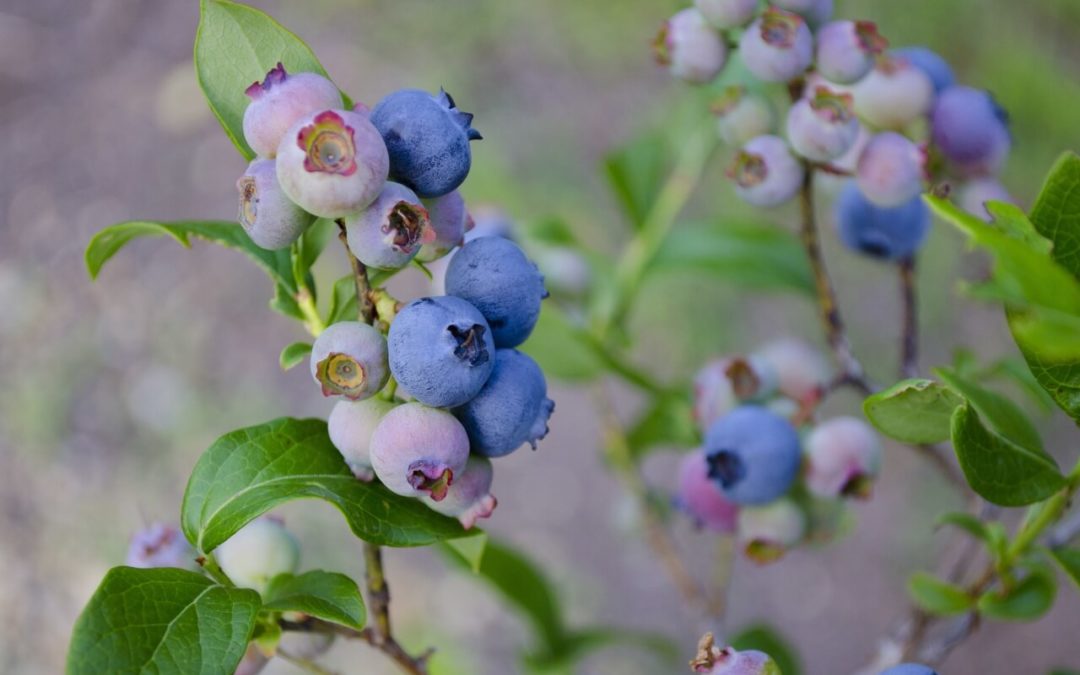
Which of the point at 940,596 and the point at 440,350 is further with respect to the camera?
the point at 940,596

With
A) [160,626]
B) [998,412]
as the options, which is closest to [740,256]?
[998,412]

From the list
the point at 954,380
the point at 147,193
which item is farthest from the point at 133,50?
the point at 954,380

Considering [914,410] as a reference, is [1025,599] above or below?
below

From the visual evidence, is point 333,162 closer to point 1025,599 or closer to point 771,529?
point 771,529

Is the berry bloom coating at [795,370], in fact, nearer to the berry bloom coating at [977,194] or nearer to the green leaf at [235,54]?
the berry bloom coating at [977,194]

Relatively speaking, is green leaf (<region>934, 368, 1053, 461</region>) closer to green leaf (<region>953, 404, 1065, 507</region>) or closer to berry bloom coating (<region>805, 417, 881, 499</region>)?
green leaf (<region>953, 404, 1065, 507</region>)

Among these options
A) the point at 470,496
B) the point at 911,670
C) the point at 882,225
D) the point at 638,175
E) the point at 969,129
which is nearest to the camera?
the point at 911,670

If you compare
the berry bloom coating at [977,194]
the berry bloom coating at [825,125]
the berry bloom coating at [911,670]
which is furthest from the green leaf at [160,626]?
the berry bloom coating at [977,194]

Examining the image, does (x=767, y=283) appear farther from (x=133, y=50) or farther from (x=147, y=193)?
(x=133, y=50)
